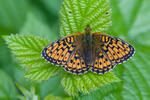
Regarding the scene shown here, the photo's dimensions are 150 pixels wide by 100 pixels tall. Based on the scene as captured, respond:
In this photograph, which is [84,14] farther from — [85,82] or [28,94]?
[28,94]

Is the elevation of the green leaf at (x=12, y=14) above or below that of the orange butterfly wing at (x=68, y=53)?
above

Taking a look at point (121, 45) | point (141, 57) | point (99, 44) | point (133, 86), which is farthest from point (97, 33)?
point (141, 57)

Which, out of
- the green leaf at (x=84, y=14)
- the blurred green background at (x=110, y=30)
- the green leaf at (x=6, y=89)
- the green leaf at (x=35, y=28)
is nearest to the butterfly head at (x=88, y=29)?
the green leaf at (x=84, y=14)

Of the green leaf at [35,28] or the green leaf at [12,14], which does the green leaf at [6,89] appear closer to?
the green leaf at [35,28]

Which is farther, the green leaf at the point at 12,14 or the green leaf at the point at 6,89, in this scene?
the green leaf at the point at 12,14

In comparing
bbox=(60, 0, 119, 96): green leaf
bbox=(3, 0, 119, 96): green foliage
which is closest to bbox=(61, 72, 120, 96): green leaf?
bbox=(3, 0, 119, 96): green foliage

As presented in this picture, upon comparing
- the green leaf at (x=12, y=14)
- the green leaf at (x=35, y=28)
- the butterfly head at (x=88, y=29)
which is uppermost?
the green leaf at (x=12, y=14)

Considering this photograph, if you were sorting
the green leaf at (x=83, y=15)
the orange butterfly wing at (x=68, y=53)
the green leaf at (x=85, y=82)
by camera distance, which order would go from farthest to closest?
the green leaf at (x=83, y=15) → the orange butterfly wing at (x=68, y=53) → the green leaf at (x=85, y=82)

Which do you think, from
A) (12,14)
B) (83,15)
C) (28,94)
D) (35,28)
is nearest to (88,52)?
(83,15)
